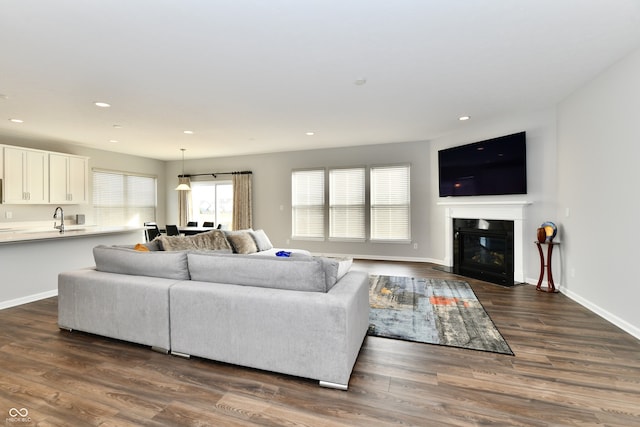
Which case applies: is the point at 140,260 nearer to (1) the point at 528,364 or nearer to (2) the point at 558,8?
(1) the point at 528,364

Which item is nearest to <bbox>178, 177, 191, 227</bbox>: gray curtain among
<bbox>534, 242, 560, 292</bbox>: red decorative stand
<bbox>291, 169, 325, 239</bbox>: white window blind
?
<bbox>291, 169, 325, 239</bbox>: white window blind

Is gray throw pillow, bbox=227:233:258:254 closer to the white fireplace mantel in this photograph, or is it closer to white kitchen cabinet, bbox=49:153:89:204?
the white fireplace mantel

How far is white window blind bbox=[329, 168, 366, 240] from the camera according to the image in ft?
23.5

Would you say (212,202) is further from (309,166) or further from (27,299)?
(27,299)

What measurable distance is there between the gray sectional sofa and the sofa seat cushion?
84cm

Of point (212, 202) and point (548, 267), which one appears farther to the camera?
point (212, 202)

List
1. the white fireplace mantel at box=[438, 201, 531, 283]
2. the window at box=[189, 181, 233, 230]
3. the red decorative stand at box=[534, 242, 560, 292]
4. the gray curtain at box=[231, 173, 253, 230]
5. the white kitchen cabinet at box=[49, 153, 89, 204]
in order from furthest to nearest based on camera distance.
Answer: the window at box=[189, 181, 233, 230]
the gray curtain at box=[231, 173, 253, 230]
the white kitchen cabinet at box=[49, 153, 89, 204]
the white fireplace mantel at box=[438, 201, 531, 283]
the red decorative stand at box=[534, 242, 560, 292]

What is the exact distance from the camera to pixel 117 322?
8.83 ft

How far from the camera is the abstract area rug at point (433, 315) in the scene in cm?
280

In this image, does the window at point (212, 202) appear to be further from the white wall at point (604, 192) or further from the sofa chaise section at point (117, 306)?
the white wall at point (604, 192)

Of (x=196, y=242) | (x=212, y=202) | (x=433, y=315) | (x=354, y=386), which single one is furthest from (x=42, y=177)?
(x=433, y=315)

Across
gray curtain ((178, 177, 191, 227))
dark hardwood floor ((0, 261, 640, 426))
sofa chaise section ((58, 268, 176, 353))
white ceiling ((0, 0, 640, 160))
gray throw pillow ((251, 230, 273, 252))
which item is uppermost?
white ceiling ((0, 0, 640, 160))

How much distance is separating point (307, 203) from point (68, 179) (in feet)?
17.2

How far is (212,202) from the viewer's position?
8.62 meters
